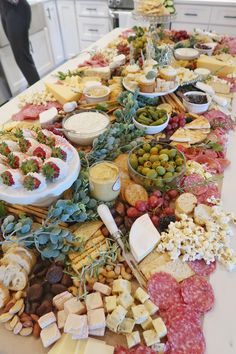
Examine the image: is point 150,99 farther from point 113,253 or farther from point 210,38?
point 210,38

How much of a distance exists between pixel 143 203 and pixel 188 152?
342 millimetres

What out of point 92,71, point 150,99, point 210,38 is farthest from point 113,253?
point 210,38

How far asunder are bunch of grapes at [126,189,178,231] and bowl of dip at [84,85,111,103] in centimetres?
61

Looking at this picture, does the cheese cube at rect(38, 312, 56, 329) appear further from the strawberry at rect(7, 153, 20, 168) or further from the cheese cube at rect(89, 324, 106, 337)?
the strawberry at rect(7, 153, 20, 168)

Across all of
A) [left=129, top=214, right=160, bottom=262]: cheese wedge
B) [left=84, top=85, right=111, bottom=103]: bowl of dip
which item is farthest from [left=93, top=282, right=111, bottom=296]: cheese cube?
[left=84, top=85, right=111, bottom=103]: bowl of dip

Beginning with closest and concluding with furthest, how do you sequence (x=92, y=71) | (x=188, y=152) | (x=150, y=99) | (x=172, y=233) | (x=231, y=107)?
(x=172, y=233) → (x=188, y=152) → (x=150, y=99) → (x=231, y=107) → (x=92, y=71)

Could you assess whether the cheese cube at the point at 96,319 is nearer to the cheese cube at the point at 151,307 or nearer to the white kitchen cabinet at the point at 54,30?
the cheese cube at the point at 151,307

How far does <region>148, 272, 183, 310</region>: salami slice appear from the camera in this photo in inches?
24.6

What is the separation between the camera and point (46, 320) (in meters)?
0.58

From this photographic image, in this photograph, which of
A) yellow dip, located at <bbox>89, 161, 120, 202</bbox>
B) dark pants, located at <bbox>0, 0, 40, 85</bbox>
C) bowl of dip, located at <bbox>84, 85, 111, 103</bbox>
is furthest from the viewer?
dark pants, located at <bbox>0, 0, 40, 85</bbox>

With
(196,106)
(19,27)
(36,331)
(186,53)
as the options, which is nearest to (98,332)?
(36,331)

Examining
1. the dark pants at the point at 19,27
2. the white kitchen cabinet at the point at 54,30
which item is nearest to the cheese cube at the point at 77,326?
the dark pants at the point at 19,27

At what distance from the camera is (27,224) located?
0.68m

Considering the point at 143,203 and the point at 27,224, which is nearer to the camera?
the point at 27,224
